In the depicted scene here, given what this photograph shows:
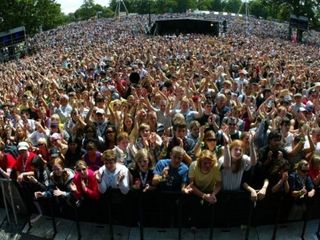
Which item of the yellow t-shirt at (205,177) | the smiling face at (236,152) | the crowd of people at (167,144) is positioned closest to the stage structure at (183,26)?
the crowd of people at (167,144)

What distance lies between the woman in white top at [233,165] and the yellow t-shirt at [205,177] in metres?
0.14

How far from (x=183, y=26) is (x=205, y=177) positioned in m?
46.9

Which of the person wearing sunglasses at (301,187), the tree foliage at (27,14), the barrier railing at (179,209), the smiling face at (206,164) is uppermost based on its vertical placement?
the tree foliage at (27,14)

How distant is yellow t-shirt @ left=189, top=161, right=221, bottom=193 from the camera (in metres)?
5.76

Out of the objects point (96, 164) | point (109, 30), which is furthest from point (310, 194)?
point (109, 30)

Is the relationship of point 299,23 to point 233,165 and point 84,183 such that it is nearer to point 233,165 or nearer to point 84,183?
point 233,165

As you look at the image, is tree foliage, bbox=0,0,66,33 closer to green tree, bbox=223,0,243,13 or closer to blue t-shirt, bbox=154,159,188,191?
blue t-shirt, bbox=154,159,188,191

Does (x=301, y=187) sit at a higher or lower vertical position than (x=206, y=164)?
lower

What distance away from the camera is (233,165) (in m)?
5.86

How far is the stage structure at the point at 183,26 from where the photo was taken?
49625 millimetres

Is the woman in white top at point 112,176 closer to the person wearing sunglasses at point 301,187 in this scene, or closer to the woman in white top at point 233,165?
the woman in white top at point 233,165

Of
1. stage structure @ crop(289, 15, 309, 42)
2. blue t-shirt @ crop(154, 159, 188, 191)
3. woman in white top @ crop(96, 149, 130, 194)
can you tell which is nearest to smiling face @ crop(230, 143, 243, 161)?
blue t-shirt @ crop(154, 159, 188, 191)

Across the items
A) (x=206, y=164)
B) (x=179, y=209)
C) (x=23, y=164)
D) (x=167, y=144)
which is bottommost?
(x=179, y=209)

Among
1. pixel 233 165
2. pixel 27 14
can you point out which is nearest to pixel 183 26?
pixel 27 14
